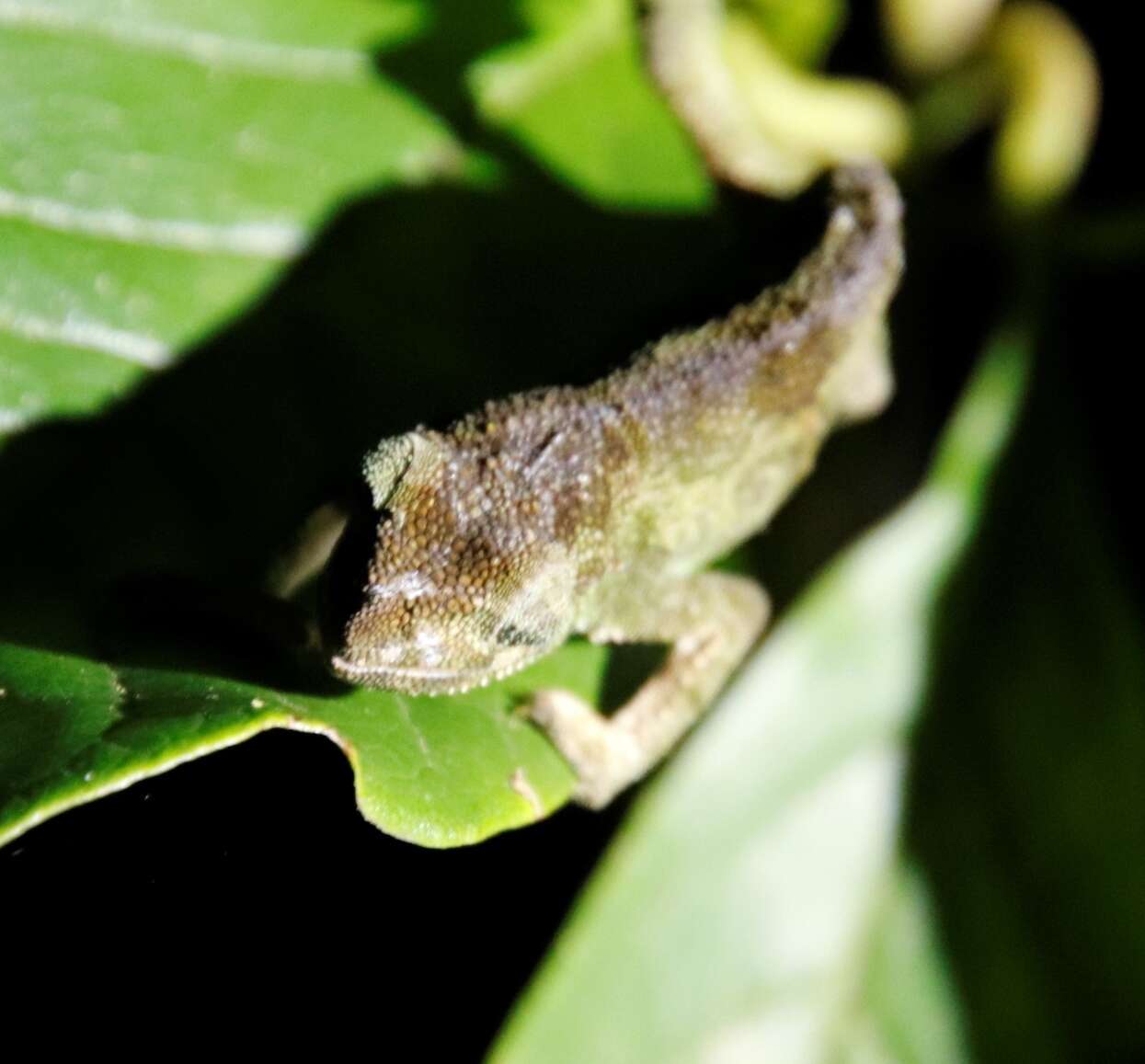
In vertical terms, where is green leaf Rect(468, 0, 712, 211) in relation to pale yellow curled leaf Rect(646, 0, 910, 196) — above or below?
above

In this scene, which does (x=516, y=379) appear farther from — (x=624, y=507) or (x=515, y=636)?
(x=515, y=636)

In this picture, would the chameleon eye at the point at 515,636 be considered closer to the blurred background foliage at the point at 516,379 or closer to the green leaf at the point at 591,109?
the blurred background foliage at the point at 516,379

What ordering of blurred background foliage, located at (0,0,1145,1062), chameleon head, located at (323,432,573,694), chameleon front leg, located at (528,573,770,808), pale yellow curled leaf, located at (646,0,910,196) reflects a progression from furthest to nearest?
pale yellow curled leaf, located at (646,0,910,196) → chameleon front leg, located at (528,573,770,808) → blurred background foliage, located at (0,0,1145,1062) → chameleon head, located at (323,432,573,694)

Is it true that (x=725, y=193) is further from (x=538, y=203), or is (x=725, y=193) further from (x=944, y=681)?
(x=944, y=681)

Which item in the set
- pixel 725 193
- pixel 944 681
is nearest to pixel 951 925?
pixel 944 681

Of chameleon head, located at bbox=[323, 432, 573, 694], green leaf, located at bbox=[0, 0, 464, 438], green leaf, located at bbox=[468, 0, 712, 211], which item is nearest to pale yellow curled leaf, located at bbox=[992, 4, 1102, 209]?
green leaf, located at bbox=[468, 0, 712, 211]

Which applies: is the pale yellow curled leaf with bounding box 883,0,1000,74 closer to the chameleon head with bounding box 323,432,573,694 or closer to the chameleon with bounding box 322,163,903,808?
the chameleon with bounding box 322,163,903,808

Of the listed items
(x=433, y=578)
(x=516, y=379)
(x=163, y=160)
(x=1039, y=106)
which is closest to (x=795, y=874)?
(x=433, y=578)
